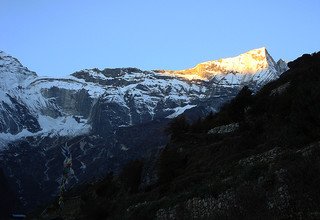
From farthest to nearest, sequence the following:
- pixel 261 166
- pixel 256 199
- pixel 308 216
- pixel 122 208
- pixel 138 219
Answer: pixel 122 208
pixel 138 219
pixel 261 166
pixel 256 199
pixel 308 216

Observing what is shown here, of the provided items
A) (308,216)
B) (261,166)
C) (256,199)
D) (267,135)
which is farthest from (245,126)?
(308,216)

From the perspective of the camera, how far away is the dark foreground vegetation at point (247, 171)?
81.4 feet

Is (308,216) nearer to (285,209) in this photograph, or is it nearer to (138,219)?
(285,209)

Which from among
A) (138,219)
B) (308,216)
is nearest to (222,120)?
(138,219)

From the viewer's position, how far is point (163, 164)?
58.9m

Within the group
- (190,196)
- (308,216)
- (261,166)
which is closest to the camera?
(308,216)

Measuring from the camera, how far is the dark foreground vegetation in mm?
24797

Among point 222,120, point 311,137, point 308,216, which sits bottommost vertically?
point 308,216

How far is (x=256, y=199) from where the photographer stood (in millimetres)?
26344

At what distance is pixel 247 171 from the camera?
35.2m

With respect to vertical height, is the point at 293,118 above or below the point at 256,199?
above

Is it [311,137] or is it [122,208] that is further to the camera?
[122,208]

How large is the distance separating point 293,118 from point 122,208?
25.1 meters

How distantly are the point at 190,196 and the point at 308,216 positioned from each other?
742 inches
